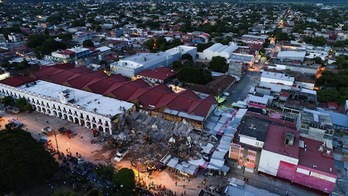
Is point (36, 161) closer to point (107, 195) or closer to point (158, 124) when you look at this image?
point (107, 195)

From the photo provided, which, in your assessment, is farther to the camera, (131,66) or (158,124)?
(131,66)

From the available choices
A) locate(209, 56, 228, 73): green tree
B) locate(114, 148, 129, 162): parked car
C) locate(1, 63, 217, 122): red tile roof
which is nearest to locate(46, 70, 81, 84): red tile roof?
locate(1, 63, 217, 122): red tile roof

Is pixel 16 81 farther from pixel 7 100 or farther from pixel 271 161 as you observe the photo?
pixel 271 161

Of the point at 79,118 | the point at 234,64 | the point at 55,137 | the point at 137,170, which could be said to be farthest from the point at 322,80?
the point at 55,137

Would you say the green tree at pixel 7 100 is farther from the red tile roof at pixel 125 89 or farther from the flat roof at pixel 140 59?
the flat roof at pixel 140 59

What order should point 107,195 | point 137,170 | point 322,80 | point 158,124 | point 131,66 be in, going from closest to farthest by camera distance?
point 107,195
point 137,170
point 158,124
point 322,80
point 131,66

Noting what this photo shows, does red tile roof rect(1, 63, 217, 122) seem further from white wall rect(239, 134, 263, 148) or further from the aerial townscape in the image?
white wall rect(239, 134, 263, 148)
